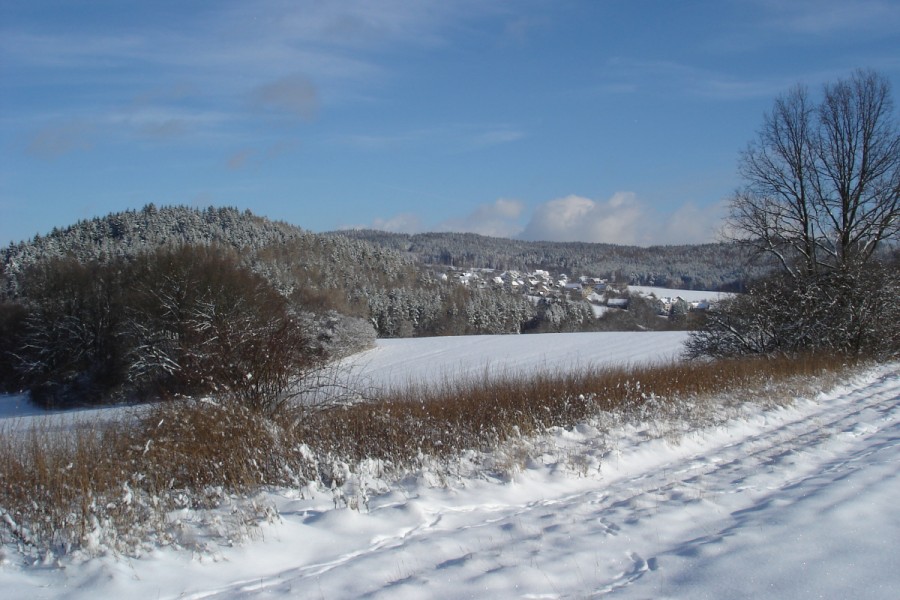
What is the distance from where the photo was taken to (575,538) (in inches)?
190

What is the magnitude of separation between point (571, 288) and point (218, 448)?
123m

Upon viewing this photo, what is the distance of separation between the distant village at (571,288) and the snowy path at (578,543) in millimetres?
78681

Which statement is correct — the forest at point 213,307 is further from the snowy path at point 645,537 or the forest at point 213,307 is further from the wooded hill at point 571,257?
the snowy path at point 645,537

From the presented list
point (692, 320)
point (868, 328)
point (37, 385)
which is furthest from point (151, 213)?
point (868, 328)

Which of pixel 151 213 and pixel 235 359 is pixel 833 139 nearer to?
pixel 235 359

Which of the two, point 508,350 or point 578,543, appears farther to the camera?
point 508,350

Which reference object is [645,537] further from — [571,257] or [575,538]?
[571,257]

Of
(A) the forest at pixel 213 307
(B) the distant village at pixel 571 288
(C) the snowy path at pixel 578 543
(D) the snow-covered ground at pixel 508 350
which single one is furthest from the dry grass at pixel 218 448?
(B) the distant village at pixel 571 288

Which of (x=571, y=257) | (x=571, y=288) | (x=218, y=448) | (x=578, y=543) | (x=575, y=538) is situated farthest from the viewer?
(x=571, y=257)

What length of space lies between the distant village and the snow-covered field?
256 feet

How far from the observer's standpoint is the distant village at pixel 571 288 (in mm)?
95213

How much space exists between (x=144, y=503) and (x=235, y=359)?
3220mm

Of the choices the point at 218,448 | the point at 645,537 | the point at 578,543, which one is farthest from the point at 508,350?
the point at 578,543

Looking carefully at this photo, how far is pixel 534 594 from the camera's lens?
3891 millimetres
